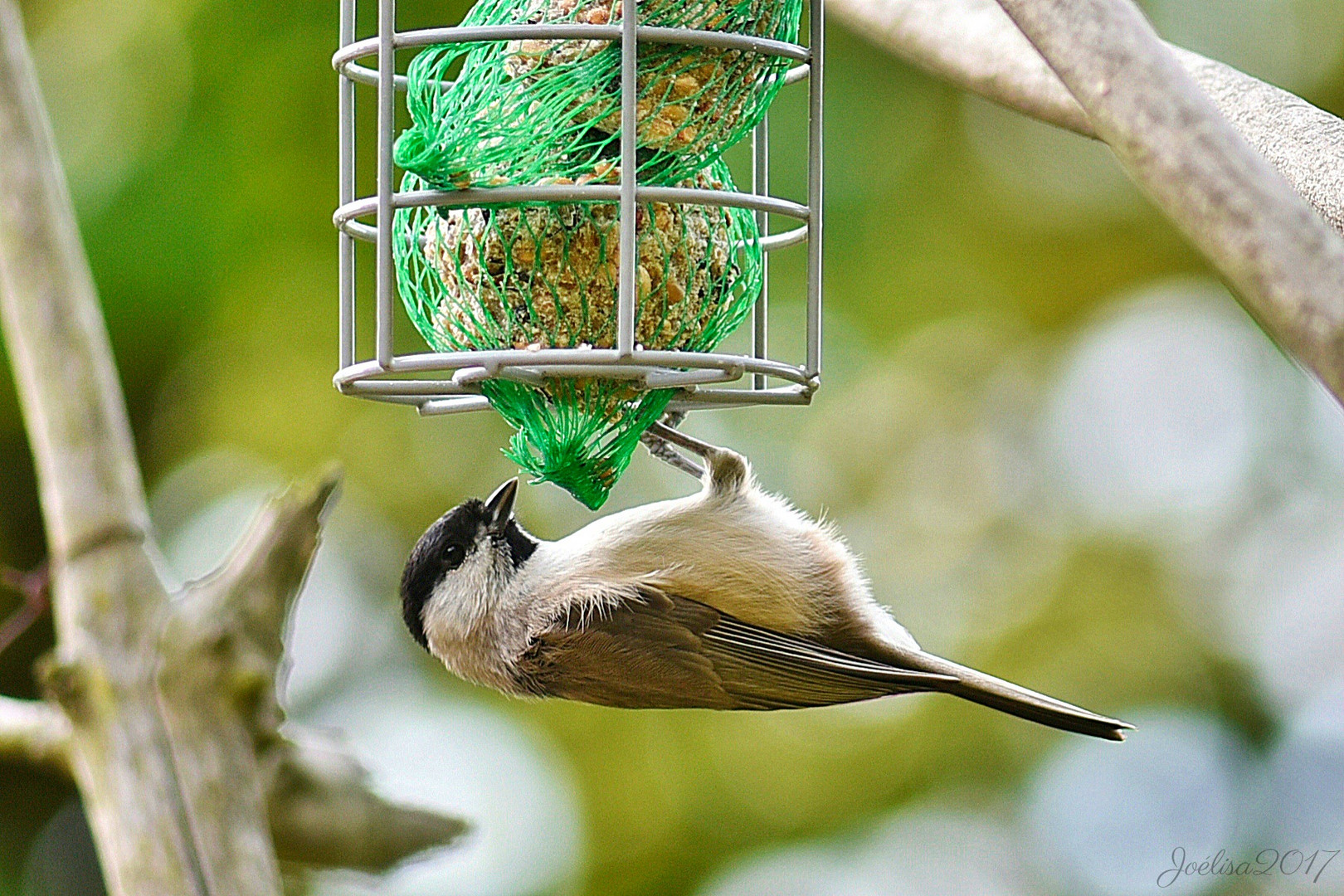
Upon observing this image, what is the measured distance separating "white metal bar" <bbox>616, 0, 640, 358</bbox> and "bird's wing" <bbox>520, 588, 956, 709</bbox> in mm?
1077

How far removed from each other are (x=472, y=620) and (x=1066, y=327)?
4981 millimetres

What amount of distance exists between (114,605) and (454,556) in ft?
2.94

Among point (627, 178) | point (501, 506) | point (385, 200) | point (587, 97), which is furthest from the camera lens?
point (501, 506)

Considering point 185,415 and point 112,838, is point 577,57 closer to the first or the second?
point 112,838

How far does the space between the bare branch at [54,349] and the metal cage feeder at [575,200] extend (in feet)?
4.01

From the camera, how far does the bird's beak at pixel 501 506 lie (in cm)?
324

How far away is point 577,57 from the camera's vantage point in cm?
258

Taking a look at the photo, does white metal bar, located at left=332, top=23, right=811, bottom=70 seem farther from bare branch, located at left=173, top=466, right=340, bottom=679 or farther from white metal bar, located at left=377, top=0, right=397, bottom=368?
bare branch, located at left=173, top=466, right=340, bottom=679

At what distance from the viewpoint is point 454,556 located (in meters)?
3.33

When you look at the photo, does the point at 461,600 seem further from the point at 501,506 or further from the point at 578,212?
the point at 578,212

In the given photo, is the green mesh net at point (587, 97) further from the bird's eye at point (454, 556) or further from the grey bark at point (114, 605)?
the grey bark at point (114, 605)

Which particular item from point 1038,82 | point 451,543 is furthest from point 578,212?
point 451,543

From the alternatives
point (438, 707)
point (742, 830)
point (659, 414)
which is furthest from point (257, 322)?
point (659, 414)
